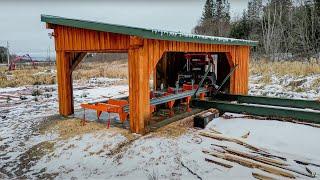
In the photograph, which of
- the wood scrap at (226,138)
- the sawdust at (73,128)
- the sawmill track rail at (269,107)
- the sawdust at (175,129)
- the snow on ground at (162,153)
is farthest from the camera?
the sawmill track rail at (269,107)

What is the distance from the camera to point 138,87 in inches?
295

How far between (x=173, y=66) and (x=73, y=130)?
233 inches

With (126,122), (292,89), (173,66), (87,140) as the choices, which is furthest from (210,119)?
(292,89)

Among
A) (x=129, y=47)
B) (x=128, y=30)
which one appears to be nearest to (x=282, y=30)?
(x=129, y=47)

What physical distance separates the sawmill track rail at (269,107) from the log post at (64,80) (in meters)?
4.09

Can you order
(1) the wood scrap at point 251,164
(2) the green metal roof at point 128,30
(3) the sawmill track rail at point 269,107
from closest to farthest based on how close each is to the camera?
(1) the wood scrap at point 251,164, (2) the green metal roof at point 128,30, (3) the sawmill track rail at point 269,107

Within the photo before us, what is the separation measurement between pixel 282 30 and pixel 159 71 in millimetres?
19201

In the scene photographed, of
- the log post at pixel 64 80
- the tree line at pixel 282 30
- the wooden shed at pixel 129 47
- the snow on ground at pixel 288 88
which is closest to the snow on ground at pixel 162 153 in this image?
the wooden shed at pixel 129 47

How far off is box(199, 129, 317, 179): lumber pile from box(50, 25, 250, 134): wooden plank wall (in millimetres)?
2116

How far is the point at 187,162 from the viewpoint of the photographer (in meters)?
5.92

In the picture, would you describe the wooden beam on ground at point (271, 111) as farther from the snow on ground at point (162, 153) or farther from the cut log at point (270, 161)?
the cut log at point (270, 161)

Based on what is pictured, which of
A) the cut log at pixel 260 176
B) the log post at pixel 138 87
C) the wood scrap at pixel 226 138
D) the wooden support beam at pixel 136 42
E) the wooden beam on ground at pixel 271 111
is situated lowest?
the cut log at pixel 260 176

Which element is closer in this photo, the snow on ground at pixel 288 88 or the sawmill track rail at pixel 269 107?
the sawmill track rail at pixel 269 107

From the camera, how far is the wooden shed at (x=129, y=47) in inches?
291
